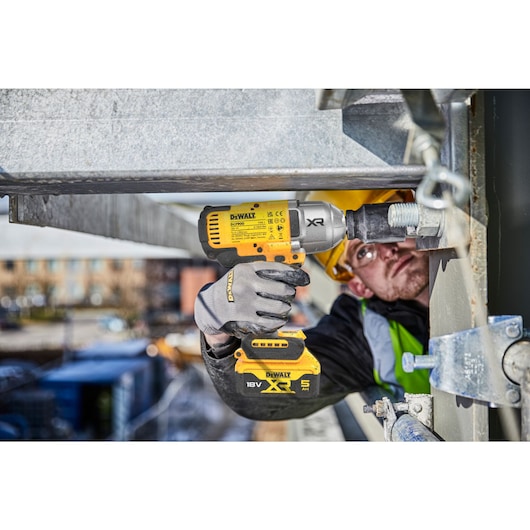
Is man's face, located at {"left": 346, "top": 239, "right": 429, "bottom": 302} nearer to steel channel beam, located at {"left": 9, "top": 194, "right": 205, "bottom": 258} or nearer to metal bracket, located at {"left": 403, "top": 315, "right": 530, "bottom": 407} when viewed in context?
steel channel beam, located at {"left": 9, "top": 194, "right": 205, "bottom": 258}

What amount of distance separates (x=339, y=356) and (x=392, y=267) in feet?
1.76

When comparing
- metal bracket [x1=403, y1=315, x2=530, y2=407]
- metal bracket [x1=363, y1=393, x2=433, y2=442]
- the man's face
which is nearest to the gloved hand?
metal bracket [x1=363, y1=393, x2=433, y2=442]

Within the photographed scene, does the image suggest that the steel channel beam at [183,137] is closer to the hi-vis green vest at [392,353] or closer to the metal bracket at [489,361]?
the metal bracket at [489,361]

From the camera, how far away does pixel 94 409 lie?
6.24m

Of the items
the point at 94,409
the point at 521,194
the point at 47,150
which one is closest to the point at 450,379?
the point at 521,194

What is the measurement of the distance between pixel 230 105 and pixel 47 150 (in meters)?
0.38

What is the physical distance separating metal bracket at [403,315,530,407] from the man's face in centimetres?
126

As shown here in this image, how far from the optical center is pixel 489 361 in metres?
1.04

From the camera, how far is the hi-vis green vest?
228 cm

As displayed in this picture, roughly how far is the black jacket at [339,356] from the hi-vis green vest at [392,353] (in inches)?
1.7

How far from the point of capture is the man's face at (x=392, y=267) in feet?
7.80

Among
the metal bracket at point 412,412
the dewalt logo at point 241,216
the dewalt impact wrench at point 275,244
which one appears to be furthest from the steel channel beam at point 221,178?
the metal bracket at point 412,412

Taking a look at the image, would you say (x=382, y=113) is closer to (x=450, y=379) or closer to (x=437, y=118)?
(x=437, y=118)

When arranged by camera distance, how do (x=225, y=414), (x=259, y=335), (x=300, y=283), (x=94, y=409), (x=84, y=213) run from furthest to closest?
1. (x=225, y=414)
2. (x=94, y=409)
3. (x=84, y=213)
4. (x=259, y=335)
5. (x=300, y=283)
